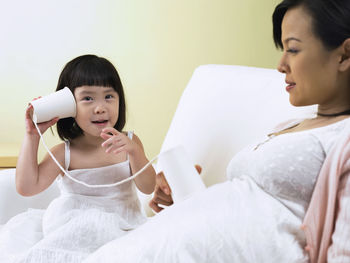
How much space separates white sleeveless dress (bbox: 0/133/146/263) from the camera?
1221 millimetres

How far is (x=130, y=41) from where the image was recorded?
2775 mm

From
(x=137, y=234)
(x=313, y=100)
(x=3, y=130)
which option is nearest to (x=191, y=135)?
(x=313, y=100)

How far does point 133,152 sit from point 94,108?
0.57 feet

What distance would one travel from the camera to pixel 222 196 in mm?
941

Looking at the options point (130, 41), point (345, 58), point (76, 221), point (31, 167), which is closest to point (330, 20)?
point (345, 58)

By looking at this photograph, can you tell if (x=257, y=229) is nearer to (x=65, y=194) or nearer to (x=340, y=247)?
(x=340, y=247)

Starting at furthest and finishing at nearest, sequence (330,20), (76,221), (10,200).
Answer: (10,200)
(76,221)
(330,20)

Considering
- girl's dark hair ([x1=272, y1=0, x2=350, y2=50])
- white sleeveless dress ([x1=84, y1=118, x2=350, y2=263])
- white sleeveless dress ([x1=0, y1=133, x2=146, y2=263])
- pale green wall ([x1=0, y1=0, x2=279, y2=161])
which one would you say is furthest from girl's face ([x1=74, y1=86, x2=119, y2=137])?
pale green wall ([x1=0, y1=0, x2=279, y2=161])

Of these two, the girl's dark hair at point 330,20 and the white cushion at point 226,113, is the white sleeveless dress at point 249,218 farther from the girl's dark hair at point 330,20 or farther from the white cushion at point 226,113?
the white cushion at point 226,113

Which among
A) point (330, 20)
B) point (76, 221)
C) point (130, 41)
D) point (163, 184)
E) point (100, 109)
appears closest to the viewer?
point (330, 20)

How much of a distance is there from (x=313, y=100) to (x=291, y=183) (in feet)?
0.73

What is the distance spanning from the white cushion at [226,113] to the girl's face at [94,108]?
284mm

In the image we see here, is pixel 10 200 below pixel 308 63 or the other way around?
below

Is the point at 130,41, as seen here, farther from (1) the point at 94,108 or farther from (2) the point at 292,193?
(2) the point at 292,193
